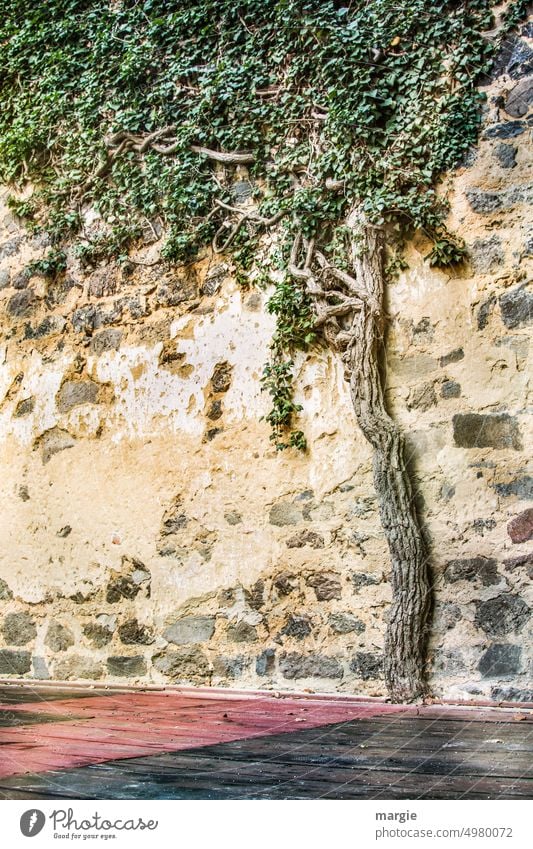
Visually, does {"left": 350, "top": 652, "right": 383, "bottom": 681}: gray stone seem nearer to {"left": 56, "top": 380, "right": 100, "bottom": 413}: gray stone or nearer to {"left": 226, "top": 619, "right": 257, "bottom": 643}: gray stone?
{"left": 226, "top": 619, "right": 257, "bottom": 643}: gray stone

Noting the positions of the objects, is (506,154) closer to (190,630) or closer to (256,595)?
(256,595)

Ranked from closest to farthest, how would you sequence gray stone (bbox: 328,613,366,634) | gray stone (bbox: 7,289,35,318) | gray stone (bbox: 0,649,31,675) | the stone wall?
the stone wall
gray stone (bbox: 328,613,366,634)
gray stone (bbox: 0,649,31,675)
gray stone (bbox: 7,289,35,318)

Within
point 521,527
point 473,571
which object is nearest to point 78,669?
point 473,571

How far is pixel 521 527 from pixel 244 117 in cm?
210

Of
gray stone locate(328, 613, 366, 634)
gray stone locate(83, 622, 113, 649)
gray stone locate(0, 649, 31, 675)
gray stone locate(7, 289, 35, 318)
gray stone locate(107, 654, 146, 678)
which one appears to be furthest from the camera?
gray stone locate(7, 289, 35, 318)

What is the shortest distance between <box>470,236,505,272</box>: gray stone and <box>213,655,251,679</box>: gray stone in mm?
1385

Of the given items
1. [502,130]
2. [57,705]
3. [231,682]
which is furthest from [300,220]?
[57,705]

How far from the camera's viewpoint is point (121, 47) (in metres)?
4.05

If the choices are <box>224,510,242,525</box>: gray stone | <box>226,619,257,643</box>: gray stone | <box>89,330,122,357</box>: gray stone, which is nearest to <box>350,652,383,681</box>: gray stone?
<box>226,619,257,643</box>: gray stone

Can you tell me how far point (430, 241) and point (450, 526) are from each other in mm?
1081

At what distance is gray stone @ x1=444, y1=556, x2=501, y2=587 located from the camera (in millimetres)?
2906

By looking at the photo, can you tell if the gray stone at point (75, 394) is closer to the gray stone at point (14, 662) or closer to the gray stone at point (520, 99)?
the gray stone at point (14, 662)

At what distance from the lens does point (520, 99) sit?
10.3 ft
